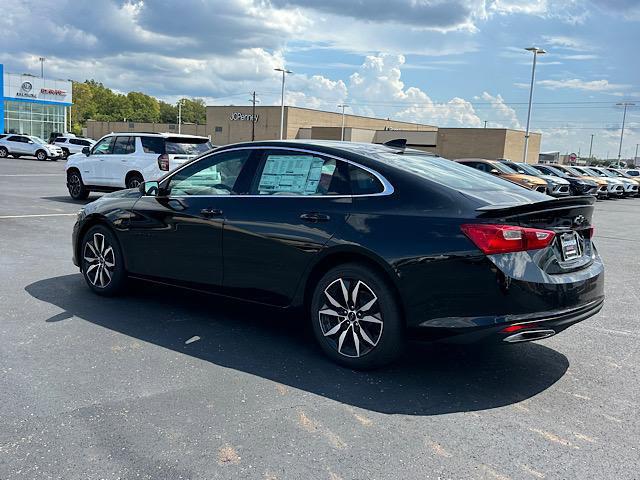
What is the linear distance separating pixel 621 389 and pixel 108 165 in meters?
13.7

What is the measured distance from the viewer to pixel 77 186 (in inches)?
623

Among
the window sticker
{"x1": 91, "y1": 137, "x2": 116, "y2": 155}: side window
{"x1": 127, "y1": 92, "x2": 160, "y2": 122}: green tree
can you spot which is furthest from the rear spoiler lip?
{"x1": 127, "y1": 92, "x2": 160, "y2": 122}: green tree

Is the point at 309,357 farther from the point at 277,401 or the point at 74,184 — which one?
the point at 74,184

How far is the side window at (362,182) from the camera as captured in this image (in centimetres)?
436

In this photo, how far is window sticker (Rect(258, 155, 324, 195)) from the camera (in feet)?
15.4

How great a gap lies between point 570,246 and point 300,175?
2.06m

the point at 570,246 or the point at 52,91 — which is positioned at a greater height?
the point at 52,91

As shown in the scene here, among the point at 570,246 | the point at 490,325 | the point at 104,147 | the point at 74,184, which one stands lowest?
the point at 74,184

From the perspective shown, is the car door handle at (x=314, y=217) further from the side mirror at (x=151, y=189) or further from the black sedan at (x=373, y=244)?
the side mirror at (x=151, y=189)

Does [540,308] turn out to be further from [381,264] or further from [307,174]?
[307,174]

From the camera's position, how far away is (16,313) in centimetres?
545

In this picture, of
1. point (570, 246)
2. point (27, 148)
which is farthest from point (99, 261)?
point (27, 148)

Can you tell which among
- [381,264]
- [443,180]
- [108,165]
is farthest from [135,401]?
[108,165]

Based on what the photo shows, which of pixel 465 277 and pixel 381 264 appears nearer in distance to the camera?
pixel 465 277
